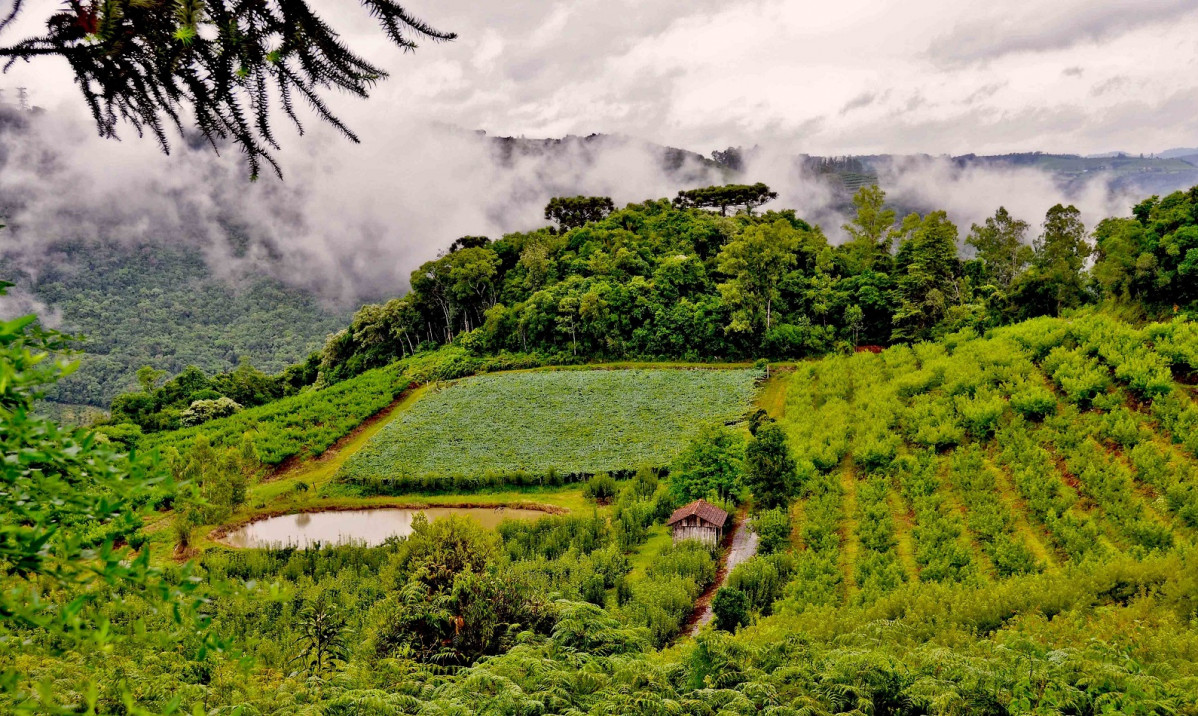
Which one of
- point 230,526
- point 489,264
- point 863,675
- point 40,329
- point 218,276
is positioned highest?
point 218,276

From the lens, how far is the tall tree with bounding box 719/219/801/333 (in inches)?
1545

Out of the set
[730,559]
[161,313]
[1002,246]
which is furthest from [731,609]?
[161,313]

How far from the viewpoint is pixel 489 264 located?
1912 inches

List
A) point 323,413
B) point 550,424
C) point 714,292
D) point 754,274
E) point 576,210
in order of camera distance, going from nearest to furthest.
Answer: point 550,424 → point 323,413 → point 754,274 → point 714,292 → point 576,210

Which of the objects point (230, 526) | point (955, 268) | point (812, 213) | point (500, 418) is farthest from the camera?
point (812, 213)

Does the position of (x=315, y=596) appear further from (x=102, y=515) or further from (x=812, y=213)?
(x=812, y=213)

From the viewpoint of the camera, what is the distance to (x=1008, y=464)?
1410cm

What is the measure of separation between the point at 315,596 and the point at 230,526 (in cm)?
1182

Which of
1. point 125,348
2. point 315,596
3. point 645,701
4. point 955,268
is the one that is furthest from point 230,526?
point 125,348

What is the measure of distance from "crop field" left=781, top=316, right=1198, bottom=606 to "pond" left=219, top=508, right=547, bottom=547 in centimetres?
1122

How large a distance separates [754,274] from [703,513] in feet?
83.7

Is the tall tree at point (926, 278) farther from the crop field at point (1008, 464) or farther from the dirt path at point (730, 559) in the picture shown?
the dirt path at point (730, 559)

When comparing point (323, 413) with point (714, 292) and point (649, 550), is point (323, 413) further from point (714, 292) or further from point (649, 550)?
point (714, 292)

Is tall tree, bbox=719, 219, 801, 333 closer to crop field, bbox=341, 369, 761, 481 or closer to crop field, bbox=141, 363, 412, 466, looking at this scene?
crop field, bbox=341, 369, 761, 481
